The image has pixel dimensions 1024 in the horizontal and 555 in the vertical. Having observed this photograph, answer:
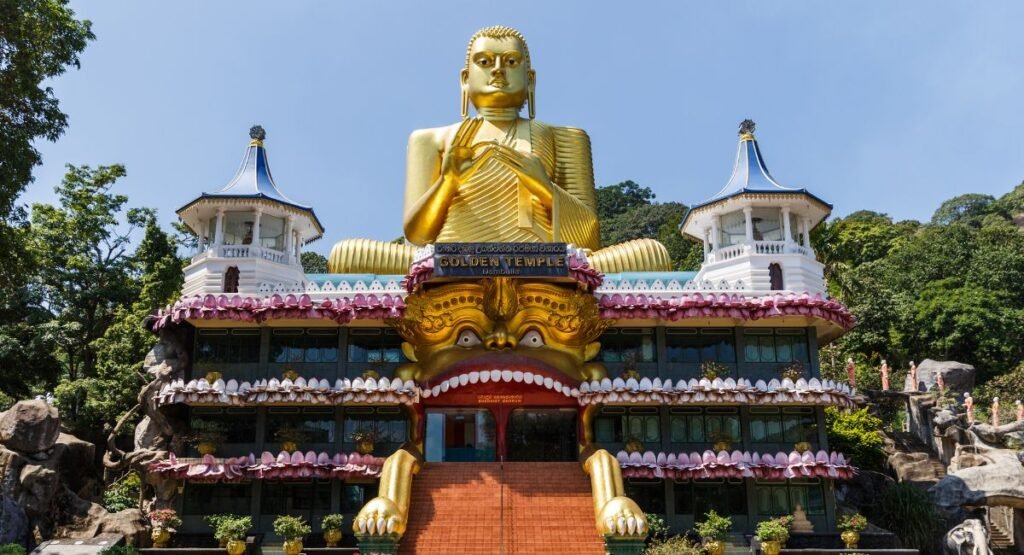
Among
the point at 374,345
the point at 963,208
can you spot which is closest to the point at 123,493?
the point at 374,345

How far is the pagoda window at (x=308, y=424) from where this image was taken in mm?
21359

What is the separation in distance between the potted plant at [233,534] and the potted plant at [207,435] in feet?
7.24

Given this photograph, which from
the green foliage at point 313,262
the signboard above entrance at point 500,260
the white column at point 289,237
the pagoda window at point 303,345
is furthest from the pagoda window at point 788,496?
the green foliage at point 313,262

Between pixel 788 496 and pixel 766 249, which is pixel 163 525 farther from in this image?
pixel 766 249

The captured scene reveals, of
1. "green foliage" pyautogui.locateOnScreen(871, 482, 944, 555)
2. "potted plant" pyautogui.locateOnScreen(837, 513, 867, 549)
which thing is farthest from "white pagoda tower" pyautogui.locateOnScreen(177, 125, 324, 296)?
"green foliage" pyautogui.locateOnScreen(871, 482, 944, 555)

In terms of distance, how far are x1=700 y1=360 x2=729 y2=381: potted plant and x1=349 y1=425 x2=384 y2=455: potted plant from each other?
8182 mm

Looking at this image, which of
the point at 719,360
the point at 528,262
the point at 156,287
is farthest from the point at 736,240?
the point at 156,287

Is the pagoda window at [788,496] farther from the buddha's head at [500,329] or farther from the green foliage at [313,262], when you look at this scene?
the green foliage at [313,262]

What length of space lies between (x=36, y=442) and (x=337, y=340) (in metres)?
7.18

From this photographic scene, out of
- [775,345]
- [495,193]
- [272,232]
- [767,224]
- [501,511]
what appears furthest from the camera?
[272,232]

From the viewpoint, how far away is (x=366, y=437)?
20844mm

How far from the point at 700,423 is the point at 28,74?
1725cm

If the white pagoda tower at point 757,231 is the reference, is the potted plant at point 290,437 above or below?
below

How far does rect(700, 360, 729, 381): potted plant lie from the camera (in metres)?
20.8
